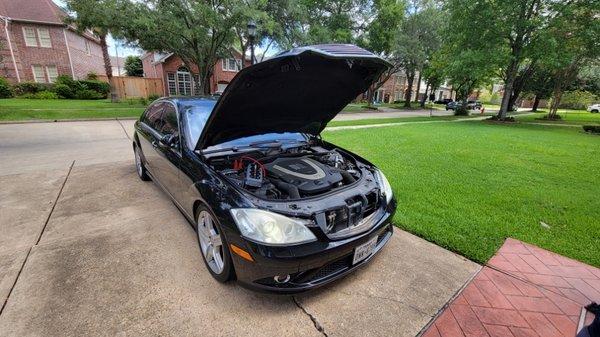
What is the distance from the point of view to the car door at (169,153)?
2.94 metres

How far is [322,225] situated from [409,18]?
29.7 metres

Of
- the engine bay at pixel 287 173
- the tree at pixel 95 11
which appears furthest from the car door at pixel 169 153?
the tree at pixel 95 11

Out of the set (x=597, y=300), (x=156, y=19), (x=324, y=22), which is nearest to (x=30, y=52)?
(x=156, y=19)

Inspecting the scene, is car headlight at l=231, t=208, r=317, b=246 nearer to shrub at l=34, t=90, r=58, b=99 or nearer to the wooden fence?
shrub at l=34, t=90, r=58, b=99

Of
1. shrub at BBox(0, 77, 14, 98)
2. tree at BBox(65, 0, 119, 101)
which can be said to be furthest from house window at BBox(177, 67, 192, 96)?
tree at BBox(65, 0, 119, 101)

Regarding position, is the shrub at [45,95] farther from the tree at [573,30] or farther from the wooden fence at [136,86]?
the tree at [573,30]

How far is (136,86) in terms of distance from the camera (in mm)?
25438

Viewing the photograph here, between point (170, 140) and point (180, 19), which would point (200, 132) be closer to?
point (170, 140)

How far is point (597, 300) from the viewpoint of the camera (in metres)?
2.29

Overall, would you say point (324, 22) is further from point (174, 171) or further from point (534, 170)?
point (174, 171)

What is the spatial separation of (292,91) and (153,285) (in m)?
2.15

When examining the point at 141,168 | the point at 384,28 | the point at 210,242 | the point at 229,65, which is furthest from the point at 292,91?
the point at 229,65

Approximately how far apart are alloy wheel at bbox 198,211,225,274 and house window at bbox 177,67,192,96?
2766 cm

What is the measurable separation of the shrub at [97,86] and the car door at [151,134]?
25.1 meters
